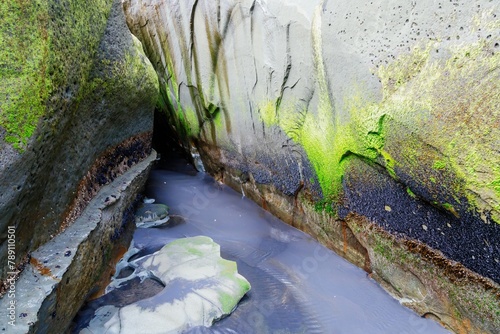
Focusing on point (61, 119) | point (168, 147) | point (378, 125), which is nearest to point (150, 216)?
point (61, 119)

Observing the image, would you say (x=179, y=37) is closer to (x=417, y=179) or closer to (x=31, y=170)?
(x=31, y=170)

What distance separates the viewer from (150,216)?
3.75 meters

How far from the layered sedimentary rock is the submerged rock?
349mm

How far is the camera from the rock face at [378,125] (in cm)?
188

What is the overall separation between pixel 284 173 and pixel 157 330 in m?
1.86

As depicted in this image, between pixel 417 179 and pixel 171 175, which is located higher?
pixel 417 179

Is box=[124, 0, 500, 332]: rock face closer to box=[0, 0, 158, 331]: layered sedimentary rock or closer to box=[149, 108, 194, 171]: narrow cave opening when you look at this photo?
box=[0, 0, 158, 331]: layered sedimentary rock

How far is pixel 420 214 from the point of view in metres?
2.32

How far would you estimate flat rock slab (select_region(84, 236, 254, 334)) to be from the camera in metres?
2.25

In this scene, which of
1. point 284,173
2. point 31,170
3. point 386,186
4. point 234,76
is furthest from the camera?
point 234,76

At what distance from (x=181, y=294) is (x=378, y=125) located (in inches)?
65.8

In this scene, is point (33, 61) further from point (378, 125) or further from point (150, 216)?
point (150, 216)

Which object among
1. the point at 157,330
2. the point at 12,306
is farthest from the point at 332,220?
the point at 12,306

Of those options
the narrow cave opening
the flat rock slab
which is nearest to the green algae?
the flat rock slab
